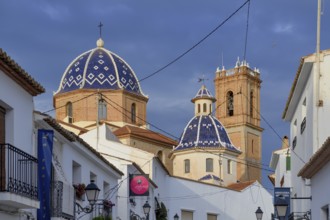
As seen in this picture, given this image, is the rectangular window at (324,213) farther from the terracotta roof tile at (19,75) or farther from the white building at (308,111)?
the terracotta roof tile at (19,75)

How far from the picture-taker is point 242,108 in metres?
97.6

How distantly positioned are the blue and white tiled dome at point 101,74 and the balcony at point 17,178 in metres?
40.3

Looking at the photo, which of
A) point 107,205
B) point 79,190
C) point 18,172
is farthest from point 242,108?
point 18,172

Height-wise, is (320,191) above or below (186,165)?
below

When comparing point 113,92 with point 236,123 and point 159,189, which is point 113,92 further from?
point 236,123

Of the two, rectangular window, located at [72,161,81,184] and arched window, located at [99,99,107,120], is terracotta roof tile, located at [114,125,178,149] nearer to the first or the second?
arched window, located at [99,99,107,120]

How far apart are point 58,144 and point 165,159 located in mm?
41521

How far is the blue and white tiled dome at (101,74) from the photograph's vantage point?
5516cm

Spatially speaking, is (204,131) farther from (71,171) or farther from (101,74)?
(71,171)

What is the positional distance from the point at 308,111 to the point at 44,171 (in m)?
8.20

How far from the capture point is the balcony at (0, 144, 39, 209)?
12875 mm

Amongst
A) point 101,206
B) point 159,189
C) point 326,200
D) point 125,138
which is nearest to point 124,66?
point 125,138

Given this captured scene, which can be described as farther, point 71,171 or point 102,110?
point 102,110

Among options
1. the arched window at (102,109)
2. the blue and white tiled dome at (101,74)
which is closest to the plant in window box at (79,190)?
the arched window at (102,109)
